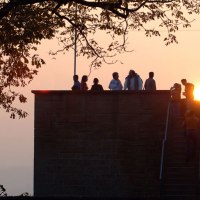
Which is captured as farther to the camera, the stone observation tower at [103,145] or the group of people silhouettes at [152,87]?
the stone observation tower at [103,145]

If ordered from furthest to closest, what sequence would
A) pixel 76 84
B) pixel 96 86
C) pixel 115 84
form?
1. pixel 76 84
2. pixel 96 86
3. pixel 115 84

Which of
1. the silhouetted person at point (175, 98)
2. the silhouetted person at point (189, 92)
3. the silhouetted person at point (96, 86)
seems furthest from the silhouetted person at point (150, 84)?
the silhouetted person at point (189, 92)

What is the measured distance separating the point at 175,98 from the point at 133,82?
1639 mm

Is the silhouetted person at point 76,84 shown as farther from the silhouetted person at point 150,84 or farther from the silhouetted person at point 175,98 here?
the silhouetted person at point 175,98

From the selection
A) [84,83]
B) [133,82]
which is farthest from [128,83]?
[84,83]

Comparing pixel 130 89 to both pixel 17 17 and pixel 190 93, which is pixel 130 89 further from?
pixel 17 17

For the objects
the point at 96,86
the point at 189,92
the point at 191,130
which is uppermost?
the point at 96,86

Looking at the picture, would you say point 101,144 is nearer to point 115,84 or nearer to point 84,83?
point 115,84

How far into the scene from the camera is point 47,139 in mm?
49969

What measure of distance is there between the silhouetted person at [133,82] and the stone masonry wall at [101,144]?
145cm

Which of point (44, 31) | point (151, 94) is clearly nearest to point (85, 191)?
point (151, 94)

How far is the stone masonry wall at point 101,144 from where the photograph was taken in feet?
160

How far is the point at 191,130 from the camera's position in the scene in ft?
148

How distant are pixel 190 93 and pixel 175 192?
4.86 meters
